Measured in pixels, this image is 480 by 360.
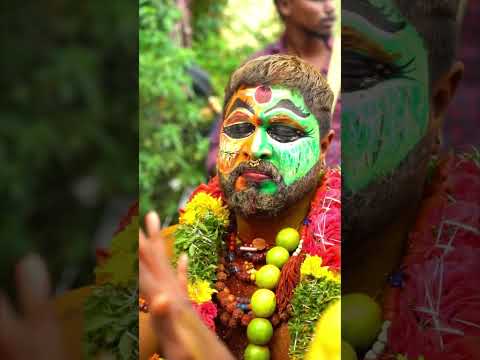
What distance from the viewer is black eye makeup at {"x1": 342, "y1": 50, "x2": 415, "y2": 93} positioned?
50.9 inches

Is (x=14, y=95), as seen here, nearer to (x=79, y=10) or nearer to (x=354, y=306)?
(x=79, y=10)

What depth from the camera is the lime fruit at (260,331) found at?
4.07ft

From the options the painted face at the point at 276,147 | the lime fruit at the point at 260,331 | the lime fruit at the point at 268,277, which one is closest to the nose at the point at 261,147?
the painted face at the point at 276,147

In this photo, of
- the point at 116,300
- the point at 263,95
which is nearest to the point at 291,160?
the point at 263,95

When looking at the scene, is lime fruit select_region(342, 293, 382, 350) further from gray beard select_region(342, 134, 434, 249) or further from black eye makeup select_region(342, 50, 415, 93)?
black eye makeup select_region(342, 50, 415, 93)

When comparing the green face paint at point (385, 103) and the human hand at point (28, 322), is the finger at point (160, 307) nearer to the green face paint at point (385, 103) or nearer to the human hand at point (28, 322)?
the human hand at point (28, 322)

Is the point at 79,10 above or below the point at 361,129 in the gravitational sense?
above

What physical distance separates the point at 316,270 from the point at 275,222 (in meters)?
0.14

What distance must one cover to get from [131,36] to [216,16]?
243 mm

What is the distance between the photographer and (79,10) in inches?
56.4

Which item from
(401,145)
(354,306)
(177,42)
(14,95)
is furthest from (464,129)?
(14,95)

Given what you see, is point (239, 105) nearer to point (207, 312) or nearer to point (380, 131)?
point (380, 131)

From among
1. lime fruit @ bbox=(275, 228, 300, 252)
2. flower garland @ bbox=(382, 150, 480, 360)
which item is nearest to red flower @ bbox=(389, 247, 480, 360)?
flower garland @ bbox=(382, 150, 480, 360)

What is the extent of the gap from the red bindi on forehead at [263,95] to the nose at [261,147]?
0.07 metres
